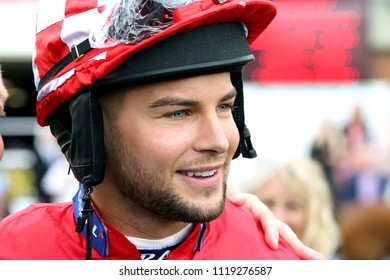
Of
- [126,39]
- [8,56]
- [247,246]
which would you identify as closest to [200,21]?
[126,39]

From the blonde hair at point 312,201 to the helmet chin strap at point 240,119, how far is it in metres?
1.92

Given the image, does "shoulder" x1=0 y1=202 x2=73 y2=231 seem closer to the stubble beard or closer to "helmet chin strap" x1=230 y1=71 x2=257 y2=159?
the stubble beard

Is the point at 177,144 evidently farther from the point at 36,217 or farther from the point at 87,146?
the point at 36,217

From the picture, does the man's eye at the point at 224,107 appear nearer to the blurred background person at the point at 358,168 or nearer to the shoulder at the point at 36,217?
the shoulder at the point at 36,217

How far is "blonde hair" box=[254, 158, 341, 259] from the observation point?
505 centimetres

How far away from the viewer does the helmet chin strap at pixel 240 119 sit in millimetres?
3018

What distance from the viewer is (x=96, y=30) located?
281cm

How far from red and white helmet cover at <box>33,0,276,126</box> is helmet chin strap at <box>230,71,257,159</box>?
0.51 ft

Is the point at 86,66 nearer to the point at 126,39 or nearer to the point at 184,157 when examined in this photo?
the point at 126,39

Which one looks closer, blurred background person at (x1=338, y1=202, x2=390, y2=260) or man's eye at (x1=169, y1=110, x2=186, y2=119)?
man's eye at (x1=169, y1=110, x2=186, y2=119)

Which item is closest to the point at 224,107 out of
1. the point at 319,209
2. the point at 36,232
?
the point at 36,232

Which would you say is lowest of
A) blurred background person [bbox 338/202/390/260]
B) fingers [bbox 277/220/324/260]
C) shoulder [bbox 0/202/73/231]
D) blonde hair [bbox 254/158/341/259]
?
blonde hair [bbox 254/158/341/259]

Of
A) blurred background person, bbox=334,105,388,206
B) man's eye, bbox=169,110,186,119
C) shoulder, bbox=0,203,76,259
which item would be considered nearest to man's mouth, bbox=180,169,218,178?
man's eye, bbox=169,110,186,119

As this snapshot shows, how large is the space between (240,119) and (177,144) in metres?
0.43
